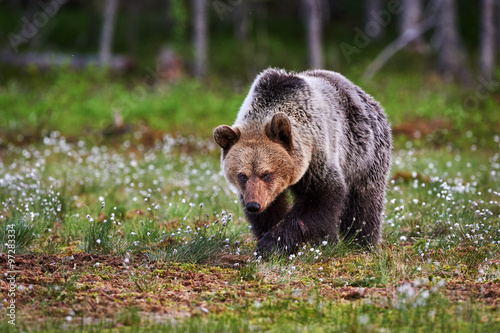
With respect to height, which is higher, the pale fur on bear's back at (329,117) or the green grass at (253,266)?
the pale fur on bear's back at (329,117)

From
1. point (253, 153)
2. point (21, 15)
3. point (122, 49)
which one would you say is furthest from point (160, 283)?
point (21, 15)

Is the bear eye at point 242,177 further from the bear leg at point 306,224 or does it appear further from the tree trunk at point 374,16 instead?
the tree trunk at point 374,16

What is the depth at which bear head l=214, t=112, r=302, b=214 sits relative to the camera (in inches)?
217

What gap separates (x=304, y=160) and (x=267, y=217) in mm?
827

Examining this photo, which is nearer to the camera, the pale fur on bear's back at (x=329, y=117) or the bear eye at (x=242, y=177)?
the bear eye at (x=242, y=177)

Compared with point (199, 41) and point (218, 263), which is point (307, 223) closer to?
point (218, 263)

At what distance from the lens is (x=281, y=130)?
5.63 meters

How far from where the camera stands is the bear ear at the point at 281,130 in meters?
5.57

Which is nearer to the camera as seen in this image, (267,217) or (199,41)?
(267,217)

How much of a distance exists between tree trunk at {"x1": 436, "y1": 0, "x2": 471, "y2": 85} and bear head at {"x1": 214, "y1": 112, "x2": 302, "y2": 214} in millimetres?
15929

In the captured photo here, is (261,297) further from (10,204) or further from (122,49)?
(122,49)

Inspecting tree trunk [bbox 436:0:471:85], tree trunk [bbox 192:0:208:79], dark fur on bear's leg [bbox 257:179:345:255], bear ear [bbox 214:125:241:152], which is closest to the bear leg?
dark fur on bear's leg [bbox 257:179:345:255]

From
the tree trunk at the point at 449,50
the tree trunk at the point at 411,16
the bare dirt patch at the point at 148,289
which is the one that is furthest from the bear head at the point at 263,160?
the tree trunk at the point at 411,16

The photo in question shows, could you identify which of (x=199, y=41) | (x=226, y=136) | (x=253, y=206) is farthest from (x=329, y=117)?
(x=199, y=41)
